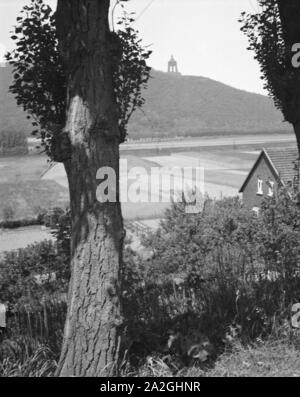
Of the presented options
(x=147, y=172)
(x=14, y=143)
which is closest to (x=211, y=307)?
(x=147, y=172)

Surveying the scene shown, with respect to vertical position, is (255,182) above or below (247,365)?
below

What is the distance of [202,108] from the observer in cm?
16800

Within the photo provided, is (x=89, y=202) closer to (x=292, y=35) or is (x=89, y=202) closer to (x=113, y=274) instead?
(x=113, y=274)

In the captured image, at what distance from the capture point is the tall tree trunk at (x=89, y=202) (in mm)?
3916

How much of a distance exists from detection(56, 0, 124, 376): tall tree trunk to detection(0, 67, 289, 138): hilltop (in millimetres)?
130012

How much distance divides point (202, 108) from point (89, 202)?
168762 millimetres

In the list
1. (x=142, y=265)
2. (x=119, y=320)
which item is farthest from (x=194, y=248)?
(x=119, y=320)

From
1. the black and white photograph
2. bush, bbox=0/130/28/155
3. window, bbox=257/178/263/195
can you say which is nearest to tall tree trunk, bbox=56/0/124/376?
the black and white photograph

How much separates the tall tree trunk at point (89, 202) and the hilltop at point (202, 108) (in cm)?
13001

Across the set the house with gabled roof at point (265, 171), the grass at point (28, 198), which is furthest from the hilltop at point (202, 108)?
the house with gabled roof at point (265, 171)

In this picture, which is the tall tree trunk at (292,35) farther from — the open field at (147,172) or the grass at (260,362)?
the open field at (147,172)

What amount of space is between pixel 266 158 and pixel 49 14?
3225 cm

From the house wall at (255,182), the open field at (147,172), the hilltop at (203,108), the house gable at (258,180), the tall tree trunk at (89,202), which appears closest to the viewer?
the tall tree trunk at (89,202)

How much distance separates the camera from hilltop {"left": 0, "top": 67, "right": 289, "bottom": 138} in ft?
487
